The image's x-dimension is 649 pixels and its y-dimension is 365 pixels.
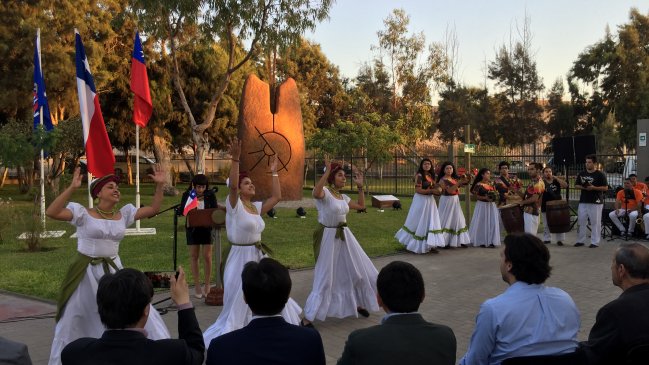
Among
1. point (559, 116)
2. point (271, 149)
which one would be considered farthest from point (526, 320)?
point (559, 116)

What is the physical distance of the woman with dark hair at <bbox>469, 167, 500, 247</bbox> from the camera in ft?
42.1

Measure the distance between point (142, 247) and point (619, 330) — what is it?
1084 cm

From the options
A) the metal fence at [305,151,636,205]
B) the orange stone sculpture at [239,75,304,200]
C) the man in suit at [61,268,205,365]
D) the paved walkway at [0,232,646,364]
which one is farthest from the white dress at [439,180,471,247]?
the man in suit at [61,268,205,365]

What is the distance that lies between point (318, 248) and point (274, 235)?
24.6 ft

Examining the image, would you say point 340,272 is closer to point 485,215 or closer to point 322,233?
point 322,233

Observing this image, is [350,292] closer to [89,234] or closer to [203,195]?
[203,195]

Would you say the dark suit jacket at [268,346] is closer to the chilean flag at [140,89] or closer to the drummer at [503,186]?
the drummer at [503,186]

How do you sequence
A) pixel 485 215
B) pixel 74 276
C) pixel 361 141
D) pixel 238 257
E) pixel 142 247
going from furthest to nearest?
pixel 361 141 < pixel 485 215 < pixel 142 247 < pixel 238 257 < pixel 74 276

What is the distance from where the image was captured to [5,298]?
8211mm

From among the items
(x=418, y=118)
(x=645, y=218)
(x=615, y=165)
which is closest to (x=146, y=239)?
(x=645, y=218)

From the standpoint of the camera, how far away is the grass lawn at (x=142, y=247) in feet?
31.6

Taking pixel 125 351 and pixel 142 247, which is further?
pixel 142 247

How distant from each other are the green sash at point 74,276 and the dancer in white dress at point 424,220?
7.76m

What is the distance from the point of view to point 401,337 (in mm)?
2781
